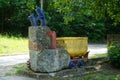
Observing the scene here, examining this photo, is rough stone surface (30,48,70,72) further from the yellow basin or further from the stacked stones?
the yellow basin

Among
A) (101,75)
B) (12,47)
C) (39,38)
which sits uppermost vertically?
(39,38)

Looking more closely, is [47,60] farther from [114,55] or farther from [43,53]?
[114,55]

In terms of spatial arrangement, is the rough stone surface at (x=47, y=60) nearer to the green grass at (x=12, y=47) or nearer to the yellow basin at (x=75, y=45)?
the yellow basin at (x=75, y=45)

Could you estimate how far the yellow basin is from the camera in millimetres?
12055

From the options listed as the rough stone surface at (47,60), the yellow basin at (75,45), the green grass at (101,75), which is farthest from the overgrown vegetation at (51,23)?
the rough stone surface at (47,60)

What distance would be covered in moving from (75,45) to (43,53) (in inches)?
78.6

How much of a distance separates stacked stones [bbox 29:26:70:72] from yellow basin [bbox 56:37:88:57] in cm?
81

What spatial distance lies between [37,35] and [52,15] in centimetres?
2588

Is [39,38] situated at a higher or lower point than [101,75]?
higher

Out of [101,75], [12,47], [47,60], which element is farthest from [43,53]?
[12,47]

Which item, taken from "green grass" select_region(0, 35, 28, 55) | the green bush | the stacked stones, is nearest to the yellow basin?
the stacked stones

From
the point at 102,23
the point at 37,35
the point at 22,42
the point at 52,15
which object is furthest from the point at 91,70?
the point at 102,23

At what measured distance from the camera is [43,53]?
10.9 meters

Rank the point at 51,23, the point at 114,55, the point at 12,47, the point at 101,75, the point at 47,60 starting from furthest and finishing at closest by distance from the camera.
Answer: the point at 51,23
the point at 12,47
the point at 114,55
the point at 101,75
the point at 47,60
